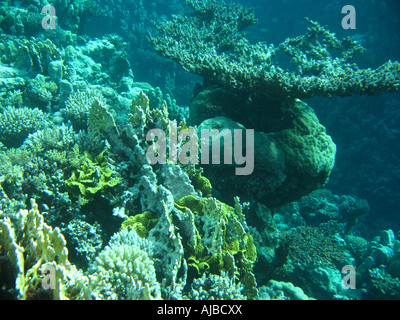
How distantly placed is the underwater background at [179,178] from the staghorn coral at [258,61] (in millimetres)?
41

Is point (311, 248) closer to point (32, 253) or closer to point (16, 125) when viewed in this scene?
point (32, 253)

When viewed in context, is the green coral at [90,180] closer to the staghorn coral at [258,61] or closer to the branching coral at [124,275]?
the branching coral at [124,275]

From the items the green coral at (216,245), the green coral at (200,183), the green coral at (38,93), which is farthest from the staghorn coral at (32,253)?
the green coral at (38,93)

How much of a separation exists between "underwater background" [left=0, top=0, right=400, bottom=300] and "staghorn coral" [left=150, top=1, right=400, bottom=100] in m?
0.04

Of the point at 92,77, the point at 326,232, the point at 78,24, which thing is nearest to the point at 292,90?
the point at 326,232

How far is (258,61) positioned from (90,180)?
18.1ft

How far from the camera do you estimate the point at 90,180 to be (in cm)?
316

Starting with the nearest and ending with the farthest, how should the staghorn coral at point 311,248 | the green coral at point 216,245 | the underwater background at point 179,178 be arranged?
the underwater background at point 179,178 → the green coral at point 216,245 → the staghorn coral at point 311,248

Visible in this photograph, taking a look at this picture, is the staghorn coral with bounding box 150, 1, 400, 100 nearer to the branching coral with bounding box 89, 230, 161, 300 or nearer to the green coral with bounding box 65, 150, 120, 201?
the green coral with bounding box 65, 150, 120, 201

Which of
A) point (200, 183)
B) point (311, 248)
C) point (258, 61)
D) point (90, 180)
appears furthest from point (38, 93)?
point (311, 248)

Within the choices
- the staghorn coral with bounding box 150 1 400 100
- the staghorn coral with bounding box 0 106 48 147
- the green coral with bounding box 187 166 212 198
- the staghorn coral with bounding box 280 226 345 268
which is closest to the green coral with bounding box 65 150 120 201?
the green coral with bounding box 187 166 212 198

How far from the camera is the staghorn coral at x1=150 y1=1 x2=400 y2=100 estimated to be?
4469 millimetres

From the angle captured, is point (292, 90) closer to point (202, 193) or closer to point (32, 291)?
point (202, 193)

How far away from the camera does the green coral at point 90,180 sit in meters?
3.13
